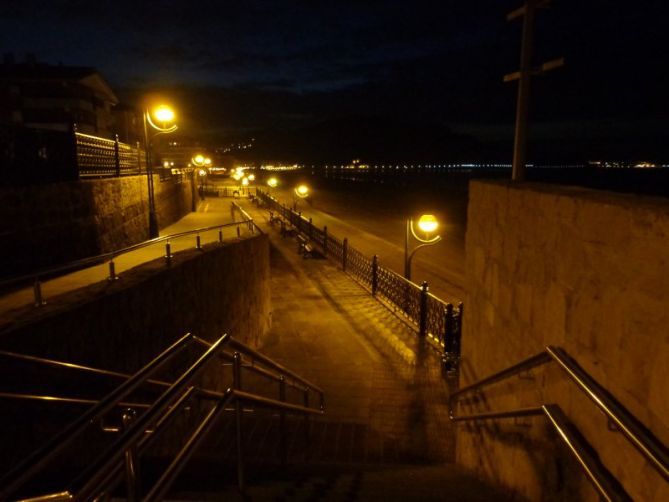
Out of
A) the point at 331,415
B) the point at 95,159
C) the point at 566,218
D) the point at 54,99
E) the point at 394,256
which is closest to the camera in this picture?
the point at 566,218

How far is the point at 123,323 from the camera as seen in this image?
18.1ft

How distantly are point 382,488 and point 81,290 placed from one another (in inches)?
154

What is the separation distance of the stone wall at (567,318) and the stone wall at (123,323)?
3944 millimetres

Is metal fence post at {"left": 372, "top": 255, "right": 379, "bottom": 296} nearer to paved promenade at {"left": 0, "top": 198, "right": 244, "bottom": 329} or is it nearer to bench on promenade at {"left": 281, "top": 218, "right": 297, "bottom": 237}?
paved promenade at {"left": 0, "top": 198, "right": 244, "bottom": 329}

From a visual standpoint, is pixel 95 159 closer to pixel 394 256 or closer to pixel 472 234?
pixel 472 234

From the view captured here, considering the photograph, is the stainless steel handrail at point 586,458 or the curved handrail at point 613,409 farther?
the stainless steel handrail at point 586,458

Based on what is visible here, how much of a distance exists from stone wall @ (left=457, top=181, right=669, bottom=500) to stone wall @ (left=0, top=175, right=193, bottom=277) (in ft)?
21.4

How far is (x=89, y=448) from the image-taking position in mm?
4547

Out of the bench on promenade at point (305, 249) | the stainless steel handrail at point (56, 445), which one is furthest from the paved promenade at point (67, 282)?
the bench on promenade at point (305, 249)

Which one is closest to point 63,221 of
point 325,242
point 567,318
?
point 567,318

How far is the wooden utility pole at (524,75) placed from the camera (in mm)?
4984

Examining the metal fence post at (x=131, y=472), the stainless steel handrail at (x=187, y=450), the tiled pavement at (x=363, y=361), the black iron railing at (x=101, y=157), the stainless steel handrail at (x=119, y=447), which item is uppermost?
the black iron railing at (x=101, y=157)

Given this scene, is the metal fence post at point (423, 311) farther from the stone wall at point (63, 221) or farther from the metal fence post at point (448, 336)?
the stone wall at point (63, 221)

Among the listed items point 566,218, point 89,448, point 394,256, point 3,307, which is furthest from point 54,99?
A: point 566,218
